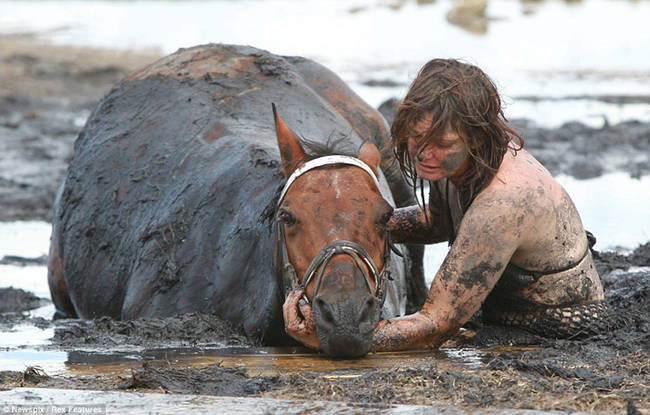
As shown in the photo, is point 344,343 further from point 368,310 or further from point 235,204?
point 235,204

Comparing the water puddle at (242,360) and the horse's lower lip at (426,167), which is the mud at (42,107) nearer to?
the water puddle at (242,360)

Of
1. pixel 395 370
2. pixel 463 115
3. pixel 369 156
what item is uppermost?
pixel 463 115

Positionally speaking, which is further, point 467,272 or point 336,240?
point 467,272

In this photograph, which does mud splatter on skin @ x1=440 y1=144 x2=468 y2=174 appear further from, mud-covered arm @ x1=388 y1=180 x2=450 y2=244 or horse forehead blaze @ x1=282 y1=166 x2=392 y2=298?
mud-covered arm @ x1=388 y1=180 x2=450 y2=244

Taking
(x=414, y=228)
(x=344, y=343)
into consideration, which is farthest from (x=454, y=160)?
(x=344, y=343)

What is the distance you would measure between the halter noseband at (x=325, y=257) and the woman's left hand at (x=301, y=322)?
4cm

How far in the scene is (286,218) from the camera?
4941mm

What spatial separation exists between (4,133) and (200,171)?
30.0 ft

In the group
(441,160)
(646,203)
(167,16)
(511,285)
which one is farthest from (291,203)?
(167,16)

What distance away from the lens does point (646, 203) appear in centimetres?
959

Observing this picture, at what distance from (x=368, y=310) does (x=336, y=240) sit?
40 cm

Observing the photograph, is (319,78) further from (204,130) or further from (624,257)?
(624,257)

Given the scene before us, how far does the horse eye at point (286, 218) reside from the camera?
491 centimetres

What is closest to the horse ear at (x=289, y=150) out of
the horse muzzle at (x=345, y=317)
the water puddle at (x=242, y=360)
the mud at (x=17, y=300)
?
the water puddle at (x=242, y=360)
